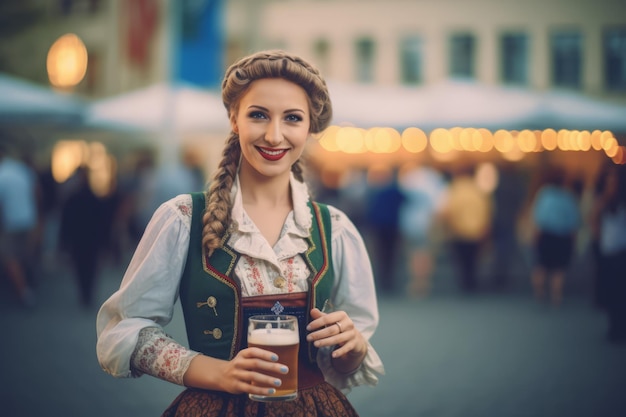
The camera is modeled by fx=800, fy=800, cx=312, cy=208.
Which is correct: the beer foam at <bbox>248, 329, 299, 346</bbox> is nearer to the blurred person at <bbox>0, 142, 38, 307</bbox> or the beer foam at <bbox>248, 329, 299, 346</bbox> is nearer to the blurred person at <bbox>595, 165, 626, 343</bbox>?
the blurred person at <bbox>595, 165, 626, 343</bbox>

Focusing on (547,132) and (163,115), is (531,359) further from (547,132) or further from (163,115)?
(547,132)

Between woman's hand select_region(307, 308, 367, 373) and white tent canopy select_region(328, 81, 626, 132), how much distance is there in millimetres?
11260

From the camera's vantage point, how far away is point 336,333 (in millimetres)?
2094

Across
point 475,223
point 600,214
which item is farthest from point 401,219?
point 600,214

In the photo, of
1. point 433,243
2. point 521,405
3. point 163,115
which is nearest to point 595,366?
point 521,405

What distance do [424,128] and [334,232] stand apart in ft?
40.6

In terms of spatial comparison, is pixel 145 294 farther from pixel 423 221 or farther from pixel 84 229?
pixel 423 221

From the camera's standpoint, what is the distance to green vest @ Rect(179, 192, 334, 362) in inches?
84.3

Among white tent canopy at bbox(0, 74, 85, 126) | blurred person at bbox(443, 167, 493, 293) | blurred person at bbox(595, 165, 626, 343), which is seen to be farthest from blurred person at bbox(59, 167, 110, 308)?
blurred person at bbox(595, 165, 626, 343)

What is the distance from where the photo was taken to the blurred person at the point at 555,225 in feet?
36.7

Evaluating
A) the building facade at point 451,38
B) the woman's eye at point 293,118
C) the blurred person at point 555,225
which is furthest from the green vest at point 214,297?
the building facade at point 451,38

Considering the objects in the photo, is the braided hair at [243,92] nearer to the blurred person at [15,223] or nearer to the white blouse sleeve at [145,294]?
the white blouse sleeve at [145,294]

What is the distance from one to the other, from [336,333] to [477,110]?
1252 cm

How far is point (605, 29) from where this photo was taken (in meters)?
31.0
